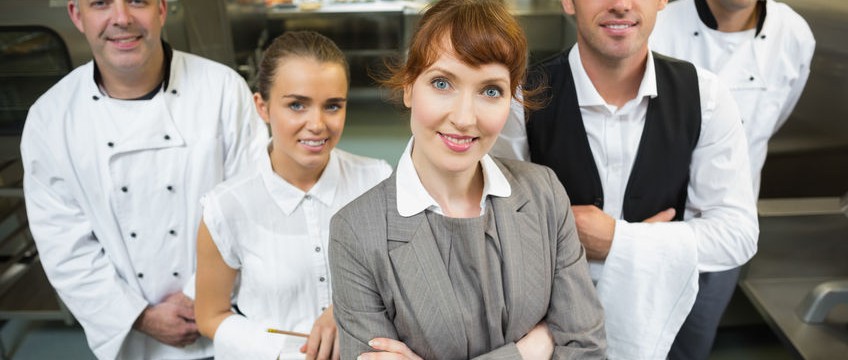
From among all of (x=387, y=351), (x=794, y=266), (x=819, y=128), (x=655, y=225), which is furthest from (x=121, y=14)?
(x=819, y=128)

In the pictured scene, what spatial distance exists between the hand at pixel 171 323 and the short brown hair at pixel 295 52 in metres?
0.63

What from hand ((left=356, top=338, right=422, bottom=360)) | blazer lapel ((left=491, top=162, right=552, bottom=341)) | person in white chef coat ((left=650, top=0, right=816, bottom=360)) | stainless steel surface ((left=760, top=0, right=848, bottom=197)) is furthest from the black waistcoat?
stainless steel surface ((left=760, top=0, right=848, bottom=197))

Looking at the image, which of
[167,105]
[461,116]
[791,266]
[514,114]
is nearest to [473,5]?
[461,116]

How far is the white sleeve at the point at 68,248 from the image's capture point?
5.25ft

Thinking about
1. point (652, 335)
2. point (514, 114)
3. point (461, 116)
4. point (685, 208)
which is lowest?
point (652, 335)

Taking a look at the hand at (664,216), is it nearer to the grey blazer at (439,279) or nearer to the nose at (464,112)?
the grey blazer at (439,279)

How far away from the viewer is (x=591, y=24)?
1.22 m

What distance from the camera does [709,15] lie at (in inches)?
72.9

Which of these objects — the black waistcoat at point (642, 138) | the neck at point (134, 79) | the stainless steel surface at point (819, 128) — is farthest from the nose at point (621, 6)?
the stainless steel surface at point (819, 128)

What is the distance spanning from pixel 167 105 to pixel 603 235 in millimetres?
1150

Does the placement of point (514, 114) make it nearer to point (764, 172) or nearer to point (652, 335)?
point (652, 335)

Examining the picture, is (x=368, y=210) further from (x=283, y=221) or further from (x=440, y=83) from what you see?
(x=283, y=221)

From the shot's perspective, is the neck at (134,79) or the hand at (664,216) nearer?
the hand at (664,216)

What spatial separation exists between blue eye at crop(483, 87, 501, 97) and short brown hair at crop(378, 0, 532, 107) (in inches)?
1.4
